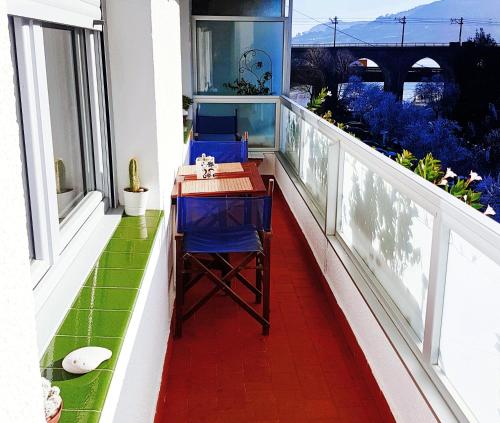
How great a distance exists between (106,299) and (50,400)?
2.58ft

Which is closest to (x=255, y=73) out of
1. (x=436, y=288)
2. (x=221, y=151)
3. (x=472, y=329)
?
(x=221, y=151)

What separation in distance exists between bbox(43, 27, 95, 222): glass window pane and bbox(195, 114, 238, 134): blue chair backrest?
4774 mm

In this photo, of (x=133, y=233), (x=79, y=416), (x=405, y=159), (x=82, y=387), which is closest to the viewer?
(x=79, y=416)

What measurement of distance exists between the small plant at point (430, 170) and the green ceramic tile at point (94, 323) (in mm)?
1926

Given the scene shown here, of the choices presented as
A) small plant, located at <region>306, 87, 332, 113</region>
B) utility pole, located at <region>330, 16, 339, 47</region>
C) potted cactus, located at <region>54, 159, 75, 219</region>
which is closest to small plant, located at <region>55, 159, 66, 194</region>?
potted cactus, located at <region>54, 159, 75, 219</region>

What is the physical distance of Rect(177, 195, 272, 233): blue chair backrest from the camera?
3.38 meters

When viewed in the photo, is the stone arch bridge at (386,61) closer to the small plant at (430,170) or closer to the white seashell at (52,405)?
the small plant at (430,170)

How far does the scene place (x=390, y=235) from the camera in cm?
295

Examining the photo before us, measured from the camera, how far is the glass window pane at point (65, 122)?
87.5 inches

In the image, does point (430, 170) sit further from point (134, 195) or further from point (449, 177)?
point (134, 195)

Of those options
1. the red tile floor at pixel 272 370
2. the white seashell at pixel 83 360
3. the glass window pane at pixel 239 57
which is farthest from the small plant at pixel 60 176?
the glass window pane at pixel 239 57

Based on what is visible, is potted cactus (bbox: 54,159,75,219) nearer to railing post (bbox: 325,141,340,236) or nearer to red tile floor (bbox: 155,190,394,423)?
red tile floor (bbox: 155,190,394,423)

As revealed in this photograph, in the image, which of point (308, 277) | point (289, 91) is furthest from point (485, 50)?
point (308, 277)

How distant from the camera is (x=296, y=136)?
6.40 meters
